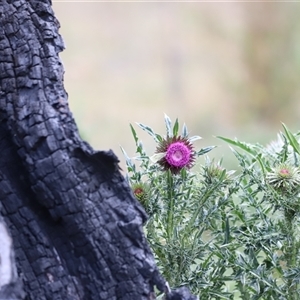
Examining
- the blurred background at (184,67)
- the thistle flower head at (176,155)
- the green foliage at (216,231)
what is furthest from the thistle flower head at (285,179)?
the blurred background at (184,67)

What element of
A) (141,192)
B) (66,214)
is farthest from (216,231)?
(66,214)

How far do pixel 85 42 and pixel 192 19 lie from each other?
535mm

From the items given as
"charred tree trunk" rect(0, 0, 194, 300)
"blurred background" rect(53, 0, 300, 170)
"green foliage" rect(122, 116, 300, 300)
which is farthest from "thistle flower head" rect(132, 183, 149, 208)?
"blurred background" rect(53, 0, 300, 170)

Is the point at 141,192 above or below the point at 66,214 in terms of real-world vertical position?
above

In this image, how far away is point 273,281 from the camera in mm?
654

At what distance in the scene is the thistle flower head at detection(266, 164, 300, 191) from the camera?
0.64m

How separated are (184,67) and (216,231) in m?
1.83

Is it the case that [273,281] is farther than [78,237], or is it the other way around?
[273,281]

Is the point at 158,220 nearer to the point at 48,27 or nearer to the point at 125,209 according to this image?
the point at 125,209

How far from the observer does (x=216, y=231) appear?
712 mm

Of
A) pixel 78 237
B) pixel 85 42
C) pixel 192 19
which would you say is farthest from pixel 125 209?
pixel 192 19

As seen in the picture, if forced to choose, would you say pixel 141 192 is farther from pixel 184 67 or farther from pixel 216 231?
pixel 184 67

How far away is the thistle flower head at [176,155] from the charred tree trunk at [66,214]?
0.13m

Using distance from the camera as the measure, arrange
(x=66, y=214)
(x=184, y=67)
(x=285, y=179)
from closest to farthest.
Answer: (x=66, y=214), (x=285, y=179), (x=184, y=67)
